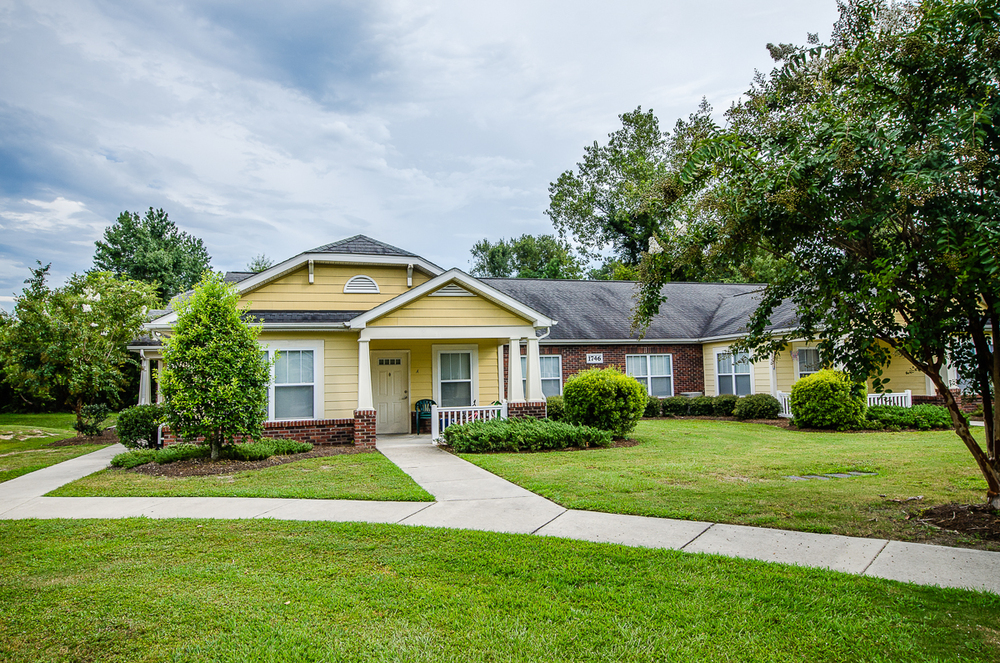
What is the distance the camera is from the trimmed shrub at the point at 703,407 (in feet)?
67.3

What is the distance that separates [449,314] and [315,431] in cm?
408

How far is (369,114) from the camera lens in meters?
21.0

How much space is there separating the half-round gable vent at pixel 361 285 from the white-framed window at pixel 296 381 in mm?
2150

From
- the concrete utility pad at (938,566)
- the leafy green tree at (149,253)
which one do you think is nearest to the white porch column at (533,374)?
the concrete utility pad at (938,566)

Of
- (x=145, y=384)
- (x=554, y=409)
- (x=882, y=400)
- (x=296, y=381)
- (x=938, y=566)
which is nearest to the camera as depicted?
(x=938, y=566)

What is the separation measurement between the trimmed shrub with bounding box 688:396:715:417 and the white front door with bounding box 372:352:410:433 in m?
10.4

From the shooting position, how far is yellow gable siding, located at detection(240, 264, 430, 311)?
1503 cm

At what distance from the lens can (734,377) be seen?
2072 cm

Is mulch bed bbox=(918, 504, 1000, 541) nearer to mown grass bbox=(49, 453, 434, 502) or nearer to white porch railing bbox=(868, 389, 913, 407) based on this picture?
mown grass bbox=(49, 453, 434, 502)

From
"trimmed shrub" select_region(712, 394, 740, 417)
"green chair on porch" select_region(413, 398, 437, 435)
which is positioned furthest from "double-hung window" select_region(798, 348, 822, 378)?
"green chair on porch" select_region(413, 398, 437, 435)

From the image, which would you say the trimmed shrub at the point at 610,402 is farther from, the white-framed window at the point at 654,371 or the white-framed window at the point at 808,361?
the white-framed window at the point at 808,361

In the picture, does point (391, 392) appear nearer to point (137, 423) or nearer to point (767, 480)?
point (137, 423)

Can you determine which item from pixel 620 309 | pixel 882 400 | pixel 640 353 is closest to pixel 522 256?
pixel 620 309

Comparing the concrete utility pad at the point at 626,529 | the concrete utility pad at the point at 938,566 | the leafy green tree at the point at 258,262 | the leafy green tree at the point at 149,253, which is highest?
the leafy green tree at the point at 258,262
